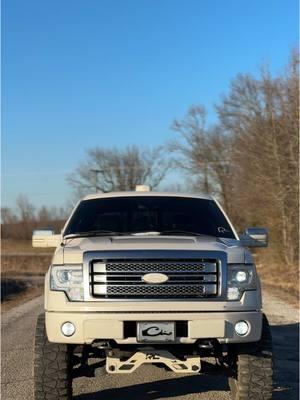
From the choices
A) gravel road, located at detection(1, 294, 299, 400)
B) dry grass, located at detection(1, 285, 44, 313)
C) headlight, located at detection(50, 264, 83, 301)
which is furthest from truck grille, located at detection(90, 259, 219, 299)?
dry grass, located at detection(1, 285, 44, 313)

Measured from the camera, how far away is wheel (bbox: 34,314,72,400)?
521 cm

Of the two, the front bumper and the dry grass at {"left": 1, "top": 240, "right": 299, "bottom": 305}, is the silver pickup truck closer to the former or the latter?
the front bumper

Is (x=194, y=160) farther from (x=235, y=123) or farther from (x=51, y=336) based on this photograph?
(x=51, y=336)

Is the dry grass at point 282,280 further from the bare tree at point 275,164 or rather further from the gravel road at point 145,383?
the gravel road at point 145,383

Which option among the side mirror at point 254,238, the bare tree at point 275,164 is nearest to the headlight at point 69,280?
the side mirror at point 254,238

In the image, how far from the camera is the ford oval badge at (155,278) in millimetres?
4973

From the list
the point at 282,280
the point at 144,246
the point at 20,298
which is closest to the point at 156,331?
the point at 144,246

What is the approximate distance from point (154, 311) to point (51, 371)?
1.10 meters

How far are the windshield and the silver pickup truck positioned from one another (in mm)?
915

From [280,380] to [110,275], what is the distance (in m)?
3.07

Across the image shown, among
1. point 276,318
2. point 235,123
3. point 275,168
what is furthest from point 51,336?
point 235,123

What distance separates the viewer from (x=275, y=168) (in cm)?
2628

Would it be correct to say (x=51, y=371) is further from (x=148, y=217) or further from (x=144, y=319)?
(x=148, y=217)

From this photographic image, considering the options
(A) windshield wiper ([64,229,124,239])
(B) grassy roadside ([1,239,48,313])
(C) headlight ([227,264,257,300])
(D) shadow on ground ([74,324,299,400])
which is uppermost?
(A) windshield wiper ([64,229,124,239])
